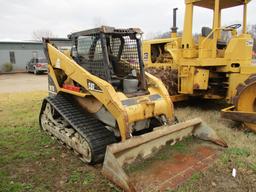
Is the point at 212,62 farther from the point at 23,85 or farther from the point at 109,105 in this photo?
the point at 23,85

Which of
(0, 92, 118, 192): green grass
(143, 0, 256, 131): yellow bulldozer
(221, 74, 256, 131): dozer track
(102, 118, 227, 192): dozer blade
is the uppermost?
(143, 0, 256, 131): yellow bulldozer

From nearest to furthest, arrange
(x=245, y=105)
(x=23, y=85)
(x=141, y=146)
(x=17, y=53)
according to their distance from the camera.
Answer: (x=141, y=146) → (x=245, y=105) → (x=23, y=85) → (x=17, y=53)

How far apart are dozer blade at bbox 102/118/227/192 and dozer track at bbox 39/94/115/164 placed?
51 cm

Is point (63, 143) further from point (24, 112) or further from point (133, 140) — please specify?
point (24, 112)

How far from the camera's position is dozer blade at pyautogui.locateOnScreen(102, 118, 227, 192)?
3.04 meters

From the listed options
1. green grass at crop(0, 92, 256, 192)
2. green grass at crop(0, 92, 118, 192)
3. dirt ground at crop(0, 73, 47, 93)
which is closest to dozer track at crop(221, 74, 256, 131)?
green grass at crop(0, 92, 256, 192)

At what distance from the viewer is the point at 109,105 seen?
384 cm

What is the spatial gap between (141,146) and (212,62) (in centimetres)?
320

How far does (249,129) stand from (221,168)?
1.75 m

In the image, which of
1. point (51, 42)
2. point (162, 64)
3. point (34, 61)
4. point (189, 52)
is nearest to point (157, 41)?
point (162, 64)

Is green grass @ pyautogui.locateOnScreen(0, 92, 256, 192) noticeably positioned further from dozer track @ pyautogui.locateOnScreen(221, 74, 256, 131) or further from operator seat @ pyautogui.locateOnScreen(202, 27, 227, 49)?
operator seat @ pyautogui.locateOnScreen(202, 27, 227, 49)

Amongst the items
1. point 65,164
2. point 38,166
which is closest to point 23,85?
point 38,166

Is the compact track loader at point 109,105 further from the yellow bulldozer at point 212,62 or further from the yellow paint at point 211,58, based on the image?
the yellow paint at point 211,58

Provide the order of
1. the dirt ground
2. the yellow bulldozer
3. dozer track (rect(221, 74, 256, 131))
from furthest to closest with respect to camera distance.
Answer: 1. the dirt ground
2. the yellow bulldozer
3. dozer track (rect(221, 74, 256, 131))
